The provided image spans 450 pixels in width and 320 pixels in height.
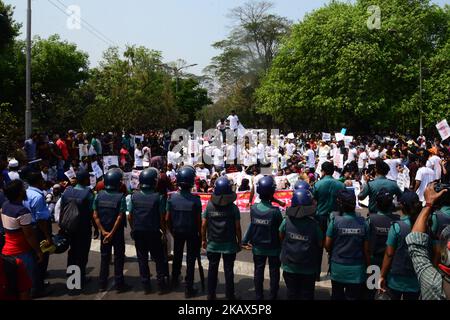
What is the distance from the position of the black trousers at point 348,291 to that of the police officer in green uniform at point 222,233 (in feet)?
4.76

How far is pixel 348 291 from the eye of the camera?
4.94 m

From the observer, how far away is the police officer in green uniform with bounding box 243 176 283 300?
5.61 m

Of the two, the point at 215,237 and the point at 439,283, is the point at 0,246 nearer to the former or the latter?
the point at 215,237

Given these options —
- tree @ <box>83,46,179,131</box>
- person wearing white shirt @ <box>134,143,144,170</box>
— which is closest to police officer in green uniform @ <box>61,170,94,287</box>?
person wearing white shirt @ <box>134,143,144,170</box>

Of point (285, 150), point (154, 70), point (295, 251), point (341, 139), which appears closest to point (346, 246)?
point (295, 251)

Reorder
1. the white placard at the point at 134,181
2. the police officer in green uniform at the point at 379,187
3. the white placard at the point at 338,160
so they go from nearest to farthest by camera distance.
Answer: the police officer in green uniform at the point at 379,187 → the white placard at the point at 134,181 → the white placard at the point at 338,160

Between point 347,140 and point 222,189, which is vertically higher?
point 347,140

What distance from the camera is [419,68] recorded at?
3086cm

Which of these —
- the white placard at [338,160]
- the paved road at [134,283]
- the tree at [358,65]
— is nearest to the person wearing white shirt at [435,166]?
the white placard at [338,160]

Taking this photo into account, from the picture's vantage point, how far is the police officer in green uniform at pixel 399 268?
4.50m

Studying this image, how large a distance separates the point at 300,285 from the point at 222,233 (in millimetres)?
1251

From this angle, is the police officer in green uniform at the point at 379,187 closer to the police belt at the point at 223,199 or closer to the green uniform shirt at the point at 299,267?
the green uniform shirt at the point at 299,267

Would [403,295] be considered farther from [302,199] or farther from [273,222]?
[273,222]

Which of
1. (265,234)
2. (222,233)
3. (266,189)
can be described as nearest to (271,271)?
(265,234)
